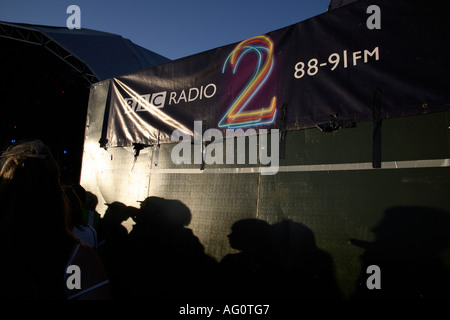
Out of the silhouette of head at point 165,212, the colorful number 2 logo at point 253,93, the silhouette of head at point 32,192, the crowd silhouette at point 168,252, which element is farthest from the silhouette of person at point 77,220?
the colorful number 2 logo at point 253,93

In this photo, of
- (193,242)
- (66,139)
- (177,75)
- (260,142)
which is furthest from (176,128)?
(66,139)

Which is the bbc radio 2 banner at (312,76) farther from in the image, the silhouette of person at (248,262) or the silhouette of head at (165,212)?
the silhouette of person at (248,262)

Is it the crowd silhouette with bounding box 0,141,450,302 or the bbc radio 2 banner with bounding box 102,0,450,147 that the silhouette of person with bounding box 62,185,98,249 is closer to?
the crowd silhouette with bounding box 0,141,450,302

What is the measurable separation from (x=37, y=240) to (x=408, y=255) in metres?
2.43

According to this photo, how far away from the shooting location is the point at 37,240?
113 cm

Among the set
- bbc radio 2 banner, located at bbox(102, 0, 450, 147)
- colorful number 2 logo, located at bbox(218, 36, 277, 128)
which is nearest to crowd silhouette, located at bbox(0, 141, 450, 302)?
bbc radio 2 banner, located at bbox(102, 0, 450, 147)

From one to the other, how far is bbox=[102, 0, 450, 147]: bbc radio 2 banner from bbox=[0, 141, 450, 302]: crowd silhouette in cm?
99

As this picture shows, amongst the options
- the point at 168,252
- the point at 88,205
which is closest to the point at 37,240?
the point at 168,252

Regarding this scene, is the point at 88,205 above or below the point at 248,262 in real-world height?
above

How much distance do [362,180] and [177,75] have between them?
273 centimetres

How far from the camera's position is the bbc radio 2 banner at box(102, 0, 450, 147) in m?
2.18

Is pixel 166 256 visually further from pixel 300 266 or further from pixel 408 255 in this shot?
pixel 408 255

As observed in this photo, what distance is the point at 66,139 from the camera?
1213 centimetres
